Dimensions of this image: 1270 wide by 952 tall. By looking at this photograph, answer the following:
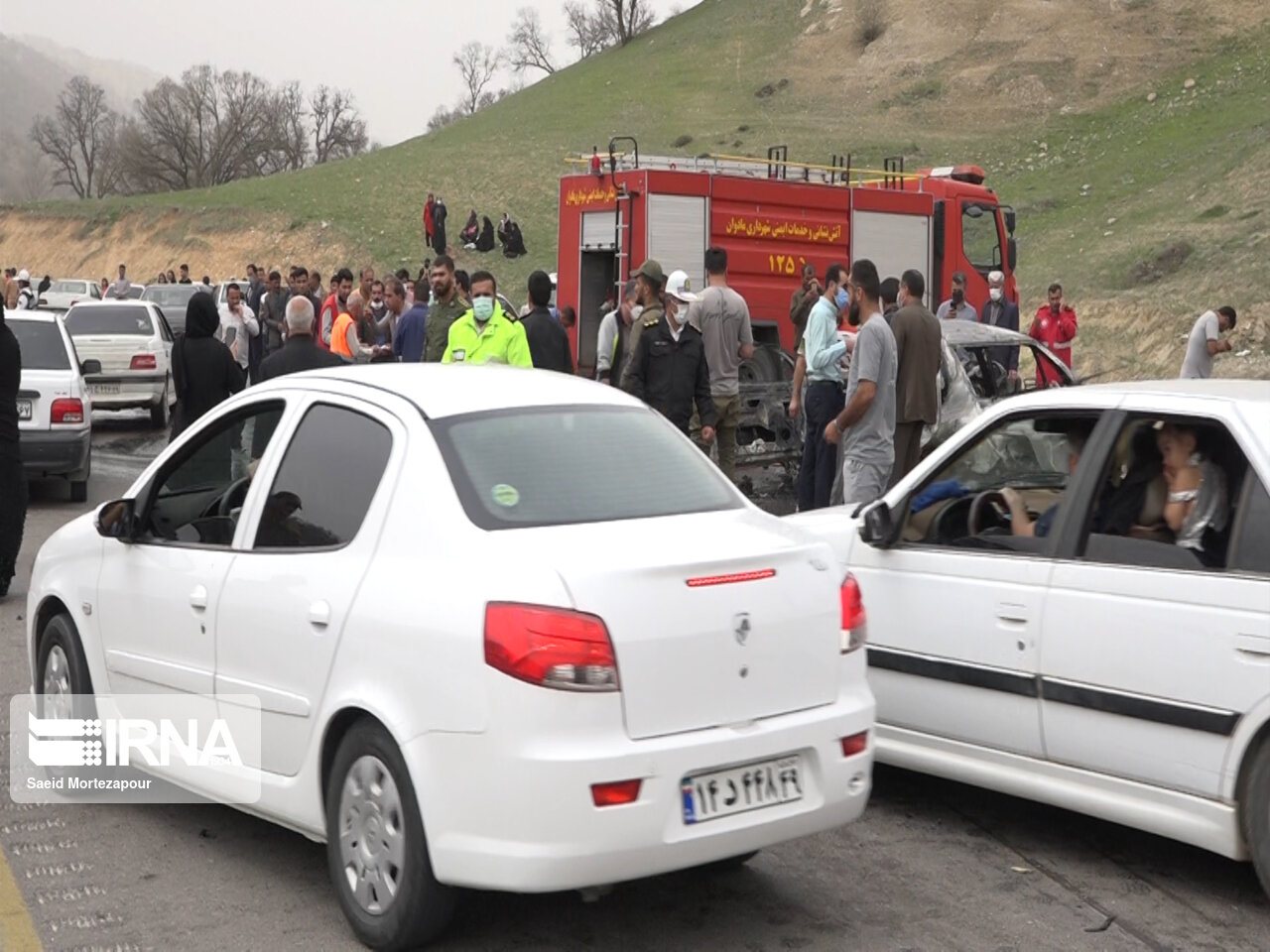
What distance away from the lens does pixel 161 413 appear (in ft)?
69.3

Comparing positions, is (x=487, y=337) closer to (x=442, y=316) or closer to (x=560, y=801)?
(x=442, y=316)

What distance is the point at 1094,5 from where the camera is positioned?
247 feet

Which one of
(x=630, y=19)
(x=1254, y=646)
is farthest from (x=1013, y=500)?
(x=630, y=19)

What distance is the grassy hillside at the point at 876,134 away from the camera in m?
48.3

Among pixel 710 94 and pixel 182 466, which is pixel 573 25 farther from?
pixel 182 466

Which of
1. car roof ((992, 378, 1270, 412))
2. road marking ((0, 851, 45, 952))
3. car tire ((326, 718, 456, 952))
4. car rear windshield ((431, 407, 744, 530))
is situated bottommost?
road marking ((0, 851, 45, 952))

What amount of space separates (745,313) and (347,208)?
181ft

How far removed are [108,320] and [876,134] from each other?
49.2 metres

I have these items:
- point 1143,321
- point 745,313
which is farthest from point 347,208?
point 745,313

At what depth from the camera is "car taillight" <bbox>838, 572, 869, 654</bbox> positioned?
477cm

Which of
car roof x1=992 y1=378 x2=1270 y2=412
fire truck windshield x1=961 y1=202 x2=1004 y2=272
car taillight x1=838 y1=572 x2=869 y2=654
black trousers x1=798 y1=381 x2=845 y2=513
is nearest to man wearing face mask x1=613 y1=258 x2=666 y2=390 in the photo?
black trousers x1=798 y1=381 x2=845 y2=513

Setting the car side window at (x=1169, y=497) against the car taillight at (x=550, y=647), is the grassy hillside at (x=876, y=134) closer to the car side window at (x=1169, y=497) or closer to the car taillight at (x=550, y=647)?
the car side window at (x=1169, y=497)

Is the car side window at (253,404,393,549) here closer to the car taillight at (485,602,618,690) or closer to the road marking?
the car taillight at (485,602,618,690)

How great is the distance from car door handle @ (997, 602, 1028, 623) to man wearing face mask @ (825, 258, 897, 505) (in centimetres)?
360
